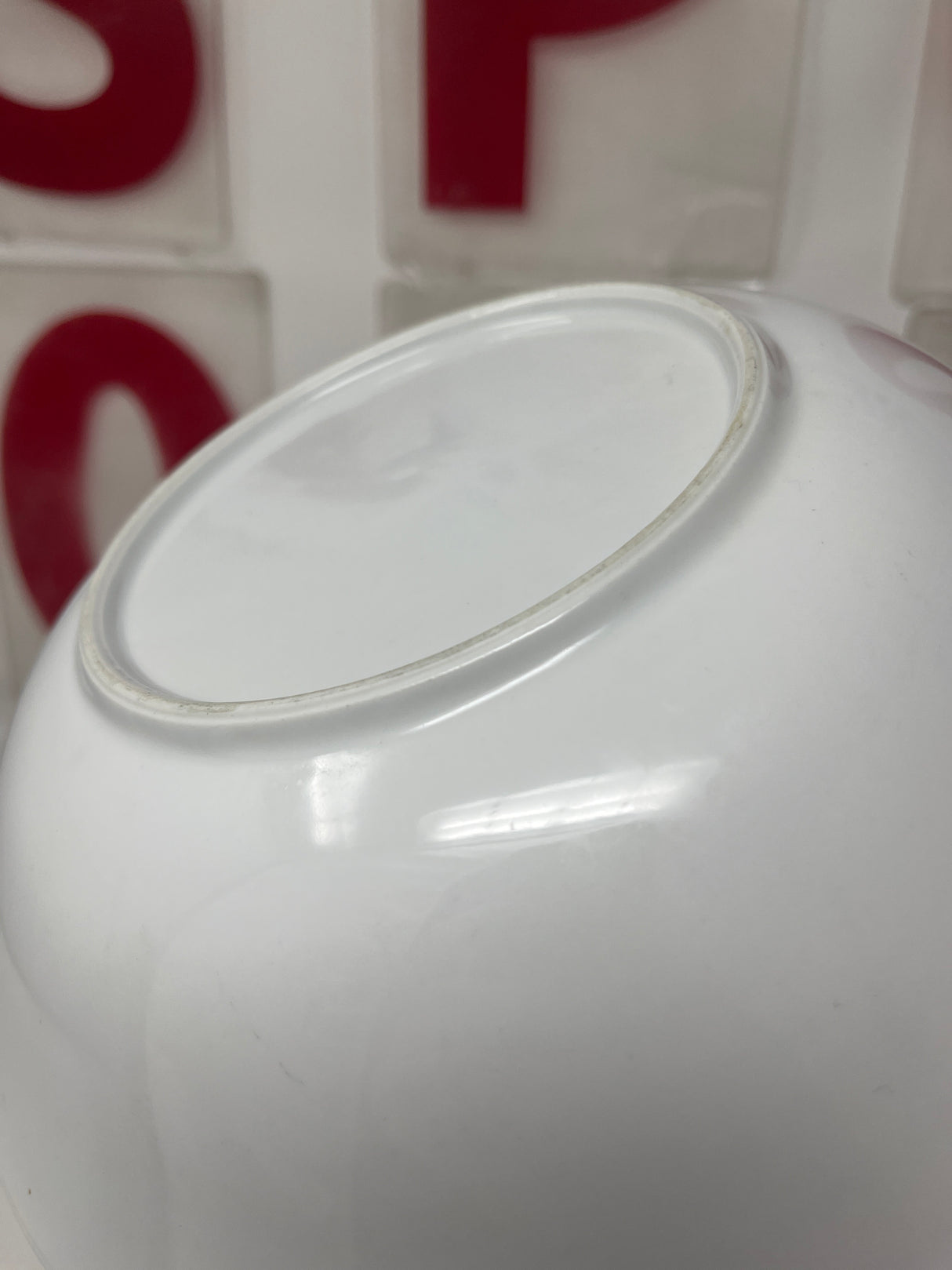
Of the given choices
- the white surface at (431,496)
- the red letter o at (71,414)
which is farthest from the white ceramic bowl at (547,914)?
the red letter o at (71,414)

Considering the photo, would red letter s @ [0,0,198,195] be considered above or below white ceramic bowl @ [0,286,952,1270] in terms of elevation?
above

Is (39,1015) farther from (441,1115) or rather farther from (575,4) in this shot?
(575,4)

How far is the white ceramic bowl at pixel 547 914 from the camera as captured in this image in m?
0.33

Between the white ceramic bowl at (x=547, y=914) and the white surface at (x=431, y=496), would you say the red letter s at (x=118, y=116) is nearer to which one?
the white surface at (x=431, y=496)

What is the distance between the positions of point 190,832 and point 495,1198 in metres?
0.17

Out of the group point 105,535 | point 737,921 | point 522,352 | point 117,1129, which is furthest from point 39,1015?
point 105,535

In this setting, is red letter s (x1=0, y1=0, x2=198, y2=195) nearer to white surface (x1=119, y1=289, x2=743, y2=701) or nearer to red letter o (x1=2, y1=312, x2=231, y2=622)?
red letter o (x1=2, y1=312, x2=231, y2=622)

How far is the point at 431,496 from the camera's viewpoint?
54cm

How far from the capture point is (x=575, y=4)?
77 cm

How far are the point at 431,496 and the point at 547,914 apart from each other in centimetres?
27

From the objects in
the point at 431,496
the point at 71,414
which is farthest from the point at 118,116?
the point at 431,496

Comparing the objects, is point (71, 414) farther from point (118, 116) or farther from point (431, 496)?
point (431, 496)

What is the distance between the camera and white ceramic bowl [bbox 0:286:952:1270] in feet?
1.09

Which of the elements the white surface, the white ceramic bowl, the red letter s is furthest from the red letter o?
the white ceramic bowl
